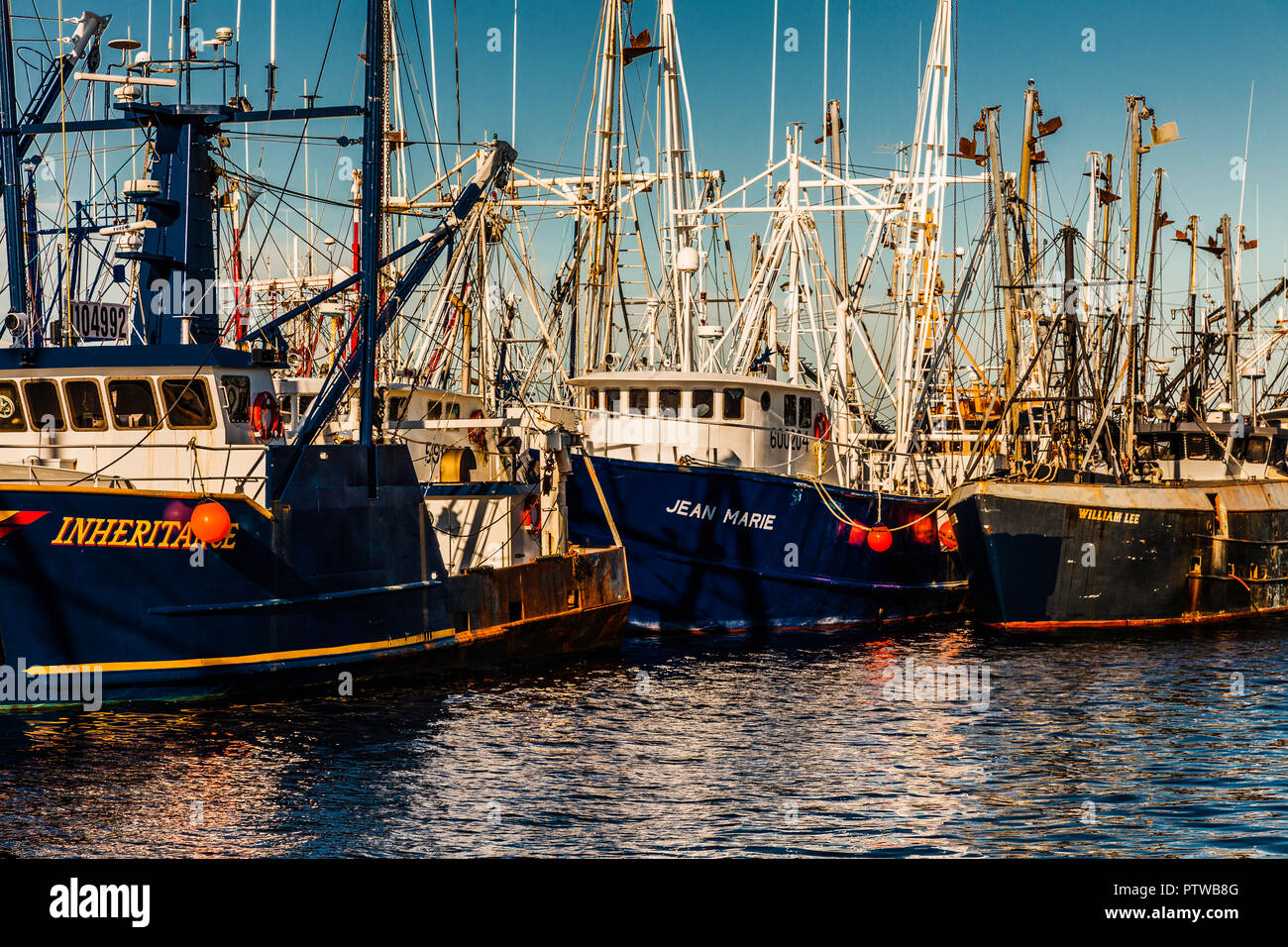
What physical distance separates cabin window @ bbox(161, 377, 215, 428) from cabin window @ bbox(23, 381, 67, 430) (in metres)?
1.67

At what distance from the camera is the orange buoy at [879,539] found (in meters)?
29.3

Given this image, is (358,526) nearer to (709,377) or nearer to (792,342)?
(709,377)

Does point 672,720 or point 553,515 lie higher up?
point 553,515

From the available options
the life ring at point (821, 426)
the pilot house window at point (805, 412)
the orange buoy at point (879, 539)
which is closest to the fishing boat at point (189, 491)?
the orange buoy at point (879, 539)

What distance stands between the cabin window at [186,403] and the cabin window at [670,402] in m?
12.3

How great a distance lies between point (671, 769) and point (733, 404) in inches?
601

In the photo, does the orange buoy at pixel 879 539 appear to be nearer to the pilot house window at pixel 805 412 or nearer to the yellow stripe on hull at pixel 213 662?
the pilot house window at pixel 805 412

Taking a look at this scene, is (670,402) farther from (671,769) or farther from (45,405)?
(671,769)

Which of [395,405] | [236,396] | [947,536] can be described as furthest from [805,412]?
[236,396]

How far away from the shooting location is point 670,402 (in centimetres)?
2950

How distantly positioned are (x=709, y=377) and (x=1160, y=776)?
617 inches

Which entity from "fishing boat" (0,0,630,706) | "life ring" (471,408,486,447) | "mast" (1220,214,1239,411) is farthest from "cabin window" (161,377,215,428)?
"mast" (1220,214,1239,411)
